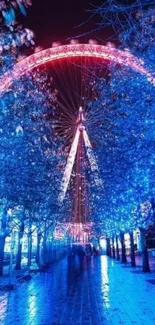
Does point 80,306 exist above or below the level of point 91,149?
below

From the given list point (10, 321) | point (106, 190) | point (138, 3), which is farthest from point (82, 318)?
point (106, 190)

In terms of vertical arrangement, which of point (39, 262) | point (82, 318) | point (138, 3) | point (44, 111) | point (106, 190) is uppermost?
point (44, 111)

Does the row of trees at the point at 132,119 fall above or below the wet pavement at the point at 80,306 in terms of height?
above

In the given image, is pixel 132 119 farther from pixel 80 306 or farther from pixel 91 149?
pixel 91 149

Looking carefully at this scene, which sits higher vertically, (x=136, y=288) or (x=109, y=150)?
(x=109, y=150)

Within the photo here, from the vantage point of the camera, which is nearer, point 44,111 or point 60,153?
point 44,111

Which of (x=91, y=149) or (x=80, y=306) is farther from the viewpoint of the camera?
(x=91, y=149)

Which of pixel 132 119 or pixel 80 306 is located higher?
pixel 132 119

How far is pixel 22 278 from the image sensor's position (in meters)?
27.2

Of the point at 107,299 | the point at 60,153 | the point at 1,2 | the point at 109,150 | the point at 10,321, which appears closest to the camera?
the point at 1,2

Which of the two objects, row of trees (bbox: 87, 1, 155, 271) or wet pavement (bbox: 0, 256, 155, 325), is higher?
row of trees (bbox: 87, 1, 155, 271)

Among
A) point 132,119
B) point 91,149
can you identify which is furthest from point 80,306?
point 91,149

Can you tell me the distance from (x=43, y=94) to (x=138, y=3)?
58.4 feet

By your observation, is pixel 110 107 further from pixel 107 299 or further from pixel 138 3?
pixel 138 3
